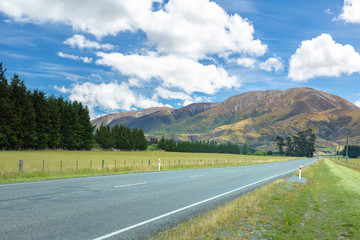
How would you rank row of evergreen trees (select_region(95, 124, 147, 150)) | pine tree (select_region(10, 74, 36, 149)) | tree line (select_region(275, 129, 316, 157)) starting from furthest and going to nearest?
tree line (select_region(275, 129, 316, 157)) < row of evergreen trees (select_region(95, 124, 147, 150)) < pine tree (select_region(10, 74, 36, 149))

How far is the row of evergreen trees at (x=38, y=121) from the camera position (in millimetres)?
54094

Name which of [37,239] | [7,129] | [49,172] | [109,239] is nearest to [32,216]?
[37,239]

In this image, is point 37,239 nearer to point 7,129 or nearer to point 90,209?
point 90,209

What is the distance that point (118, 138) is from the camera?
4375 inches

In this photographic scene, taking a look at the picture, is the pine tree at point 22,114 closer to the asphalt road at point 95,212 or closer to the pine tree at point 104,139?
the pine tree at point 104,139

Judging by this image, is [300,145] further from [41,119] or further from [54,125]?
[41,119]

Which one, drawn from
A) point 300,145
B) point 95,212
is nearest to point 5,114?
point 95,212

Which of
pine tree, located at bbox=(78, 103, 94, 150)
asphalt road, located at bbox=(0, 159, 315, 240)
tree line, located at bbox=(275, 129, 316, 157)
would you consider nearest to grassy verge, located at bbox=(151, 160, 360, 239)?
asphalt road, located at bbox=(0, 159, 315, 240)

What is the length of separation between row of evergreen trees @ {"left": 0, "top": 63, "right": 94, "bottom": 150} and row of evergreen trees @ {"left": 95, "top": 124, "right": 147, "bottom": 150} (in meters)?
17.9

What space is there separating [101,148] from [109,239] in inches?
4029

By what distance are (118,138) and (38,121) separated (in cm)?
4827

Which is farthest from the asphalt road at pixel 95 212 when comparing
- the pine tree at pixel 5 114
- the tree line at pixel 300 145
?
the tree line at pixel 300 145

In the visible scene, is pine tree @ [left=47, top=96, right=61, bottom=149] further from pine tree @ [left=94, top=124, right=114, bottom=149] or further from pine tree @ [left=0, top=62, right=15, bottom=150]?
pine tree @ [left=94, top=124, right=114, bottom=149]

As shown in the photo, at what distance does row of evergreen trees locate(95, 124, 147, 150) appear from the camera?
103438 millimetres
